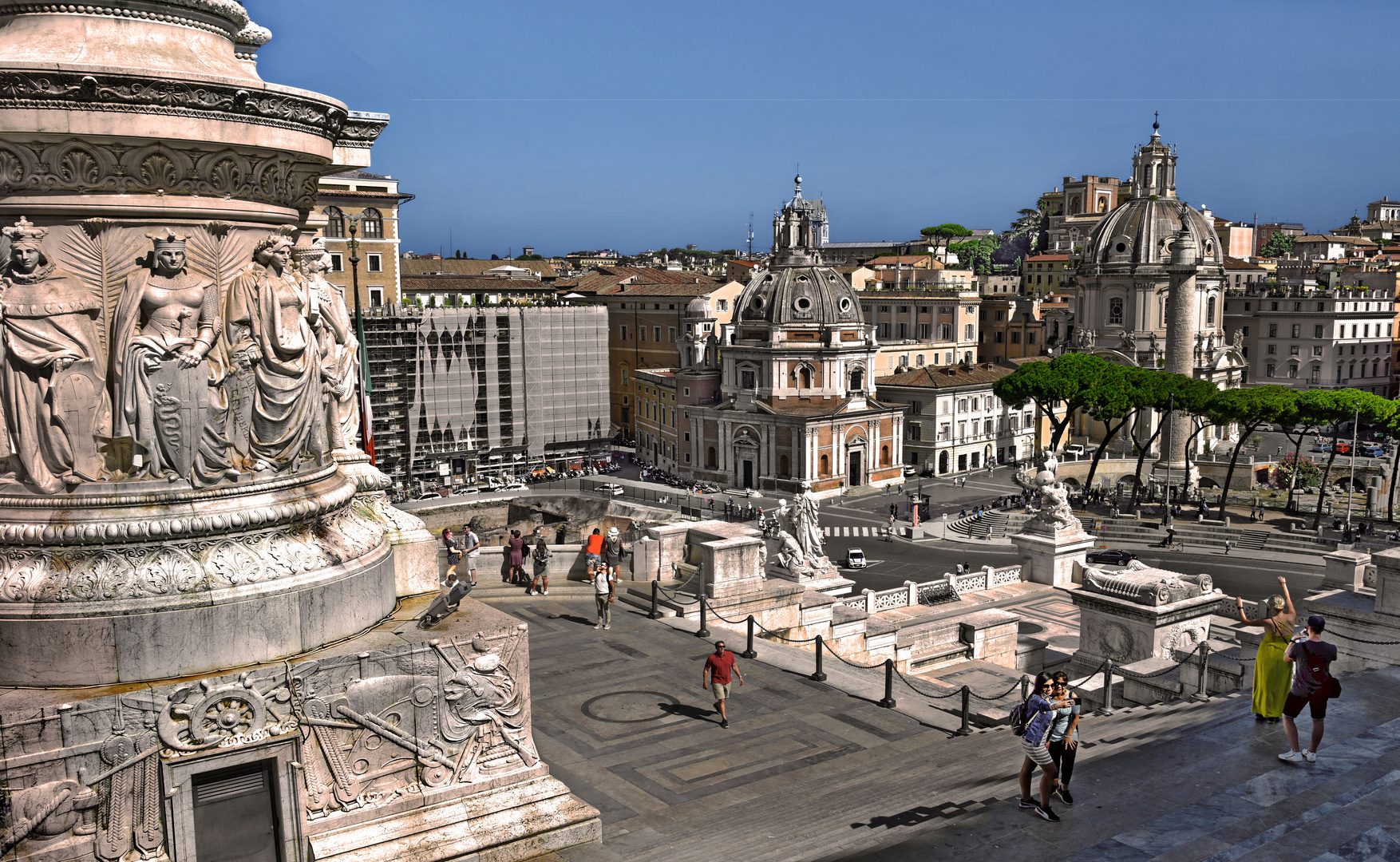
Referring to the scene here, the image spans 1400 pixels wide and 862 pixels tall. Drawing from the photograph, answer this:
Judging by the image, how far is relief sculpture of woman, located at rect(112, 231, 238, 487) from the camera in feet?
23.8

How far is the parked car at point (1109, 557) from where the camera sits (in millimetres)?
38438

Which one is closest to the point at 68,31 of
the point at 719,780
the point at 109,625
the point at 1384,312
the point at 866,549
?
the point at 109,625

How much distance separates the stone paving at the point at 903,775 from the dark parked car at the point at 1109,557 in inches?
1067

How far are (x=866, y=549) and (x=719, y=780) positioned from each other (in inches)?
1439

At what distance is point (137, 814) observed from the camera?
22.7 feet

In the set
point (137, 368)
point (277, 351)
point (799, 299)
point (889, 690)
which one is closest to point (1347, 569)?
point (889, 690)

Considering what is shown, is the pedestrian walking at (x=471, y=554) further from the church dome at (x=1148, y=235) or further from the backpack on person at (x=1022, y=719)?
the church dome at (x=1148, y=235)

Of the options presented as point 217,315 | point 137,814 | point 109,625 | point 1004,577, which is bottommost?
point 1004,577

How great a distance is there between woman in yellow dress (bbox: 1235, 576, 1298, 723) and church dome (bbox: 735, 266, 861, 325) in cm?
5600

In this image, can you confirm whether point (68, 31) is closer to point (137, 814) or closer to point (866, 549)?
point (137, 814)

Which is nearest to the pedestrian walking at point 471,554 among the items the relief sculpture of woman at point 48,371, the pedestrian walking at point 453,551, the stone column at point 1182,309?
the pedestrian walking at point 453,551

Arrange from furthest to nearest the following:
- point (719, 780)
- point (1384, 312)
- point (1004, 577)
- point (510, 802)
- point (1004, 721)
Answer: point (1384, 312) < point (1004, 577) < point (1004, 721) < point (719, 780) < point (510, 802)

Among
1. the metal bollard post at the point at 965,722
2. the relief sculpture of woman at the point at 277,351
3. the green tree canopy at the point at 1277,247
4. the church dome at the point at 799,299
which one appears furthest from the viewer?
the green tree canopy at the point at 1277,247

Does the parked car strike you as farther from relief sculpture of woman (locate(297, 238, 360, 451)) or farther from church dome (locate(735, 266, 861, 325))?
relief sculpture of woman (locate(297, 238, 360, 451))
